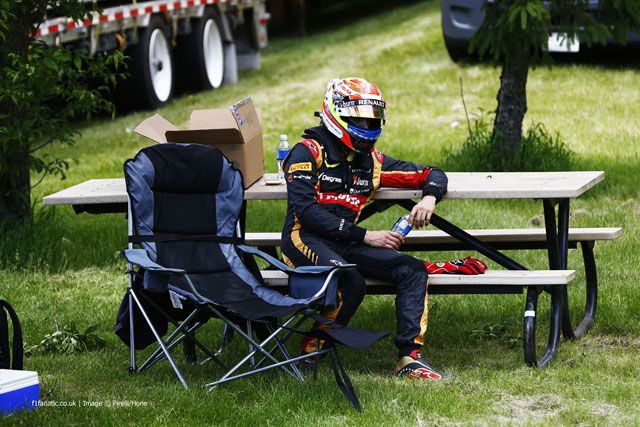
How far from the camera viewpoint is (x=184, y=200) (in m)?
Answer: 4.98

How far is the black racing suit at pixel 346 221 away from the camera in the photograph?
15.1 feet

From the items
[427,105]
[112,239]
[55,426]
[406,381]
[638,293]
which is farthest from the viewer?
[427,105]

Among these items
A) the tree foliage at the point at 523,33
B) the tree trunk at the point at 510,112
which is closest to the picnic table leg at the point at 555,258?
the tree foliage at the point at 523,33

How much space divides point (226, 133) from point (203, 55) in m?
9.50

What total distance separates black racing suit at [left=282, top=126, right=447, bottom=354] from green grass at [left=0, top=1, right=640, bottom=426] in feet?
1.11

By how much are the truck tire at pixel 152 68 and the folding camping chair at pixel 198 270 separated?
7.92 meters

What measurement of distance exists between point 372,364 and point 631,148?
5.43m

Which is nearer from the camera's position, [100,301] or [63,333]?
[63,333]

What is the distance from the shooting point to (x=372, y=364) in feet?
16.0

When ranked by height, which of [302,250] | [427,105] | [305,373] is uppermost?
[302,250]

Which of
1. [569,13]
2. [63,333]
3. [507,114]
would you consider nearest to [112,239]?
[63,333]

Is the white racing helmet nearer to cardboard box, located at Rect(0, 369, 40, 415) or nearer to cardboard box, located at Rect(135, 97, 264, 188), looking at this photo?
cardboard box, located at Rect(135, 97, 264, 188)

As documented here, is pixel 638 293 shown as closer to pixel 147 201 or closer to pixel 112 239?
pixel 147 201

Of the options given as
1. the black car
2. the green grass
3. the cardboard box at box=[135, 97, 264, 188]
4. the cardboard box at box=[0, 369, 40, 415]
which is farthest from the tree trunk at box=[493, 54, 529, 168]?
the cardboard box at box=[0, 369, 40, 415]
